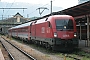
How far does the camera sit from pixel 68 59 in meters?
14.0

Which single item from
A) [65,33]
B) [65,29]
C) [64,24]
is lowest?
[65,33]

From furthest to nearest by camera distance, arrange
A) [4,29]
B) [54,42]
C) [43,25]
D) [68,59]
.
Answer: [4,29], [43,25], [54,42], [68,59]

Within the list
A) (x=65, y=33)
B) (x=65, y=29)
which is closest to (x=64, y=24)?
(x=65, y=29)

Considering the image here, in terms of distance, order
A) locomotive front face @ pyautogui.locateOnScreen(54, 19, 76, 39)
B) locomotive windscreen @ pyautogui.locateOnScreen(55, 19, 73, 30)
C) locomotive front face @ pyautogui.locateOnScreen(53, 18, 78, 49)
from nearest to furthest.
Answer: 1. locomotive front face @ pyautogui.locateOnScreen(53, 18, 78, 49)
2. locomotive front face @ pyautogui.locateOnScreen(54, 19, 76, 39)
3. locomotive windscreen @ pyautogui.locateOnScreen(55, 19, 73, 30)

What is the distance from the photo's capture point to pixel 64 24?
17625mm

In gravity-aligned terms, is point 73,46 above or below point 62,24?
below

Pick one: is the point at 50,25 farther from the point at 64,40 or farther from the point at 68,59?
the point at 68,59

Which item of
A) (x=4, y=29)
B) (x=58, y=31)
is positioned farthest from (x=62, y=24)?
(x=4, y=29)

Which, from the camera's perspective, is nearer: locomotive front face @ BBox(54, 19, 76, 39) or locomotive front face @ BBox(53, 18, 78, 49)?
locomotive front face @ BBox(53, 18, 78, 49)

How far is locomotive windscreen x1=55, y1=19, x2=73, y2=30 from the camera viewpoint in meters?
17.4

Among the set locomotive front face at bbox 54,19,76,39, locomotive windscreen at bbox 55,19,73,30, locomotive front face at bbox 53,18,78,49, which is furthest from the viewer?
locomotive windscreen at bbox 55,19,73,30

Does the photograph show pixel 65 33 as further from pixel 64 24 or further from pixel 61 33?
pixel 64 24

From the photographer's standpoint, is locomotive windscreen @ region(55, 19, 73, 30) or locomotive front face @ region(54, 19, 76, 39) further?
locomotive windscreen @ region(55, 19, 73, 30)

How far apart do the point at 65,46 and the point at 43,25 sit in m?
3.76
